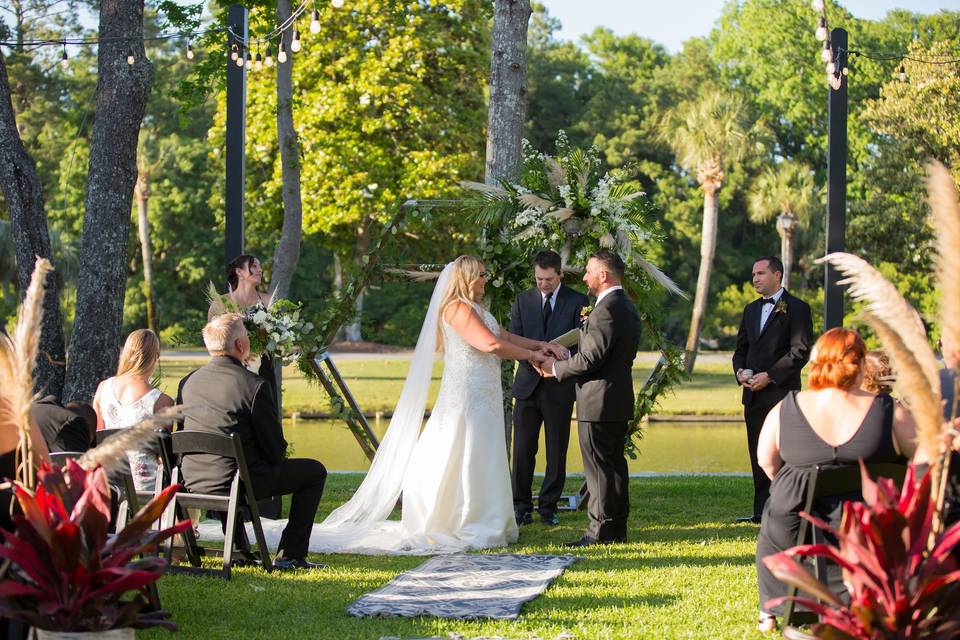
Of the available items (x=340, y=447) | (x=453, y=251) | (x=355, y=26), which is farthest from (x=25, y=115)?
(x=340, y=447)

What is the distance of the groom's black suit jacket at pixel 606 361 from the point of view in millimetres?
7621

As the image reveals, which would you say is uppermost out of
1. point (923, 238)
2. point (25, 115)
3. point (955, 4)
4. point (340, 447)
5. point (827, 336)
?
point (955, 4)

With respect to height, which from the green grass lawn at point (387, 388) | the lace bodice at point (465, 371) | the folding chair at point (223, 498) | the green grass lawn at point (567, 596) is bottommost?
the green grass lawn at point (387, 388)

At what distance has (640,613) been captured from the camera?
5613 mm

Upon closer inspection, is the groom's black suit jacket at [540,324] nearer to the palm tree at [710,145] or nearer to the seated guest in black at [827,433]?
the seated guest in black at [827,433]

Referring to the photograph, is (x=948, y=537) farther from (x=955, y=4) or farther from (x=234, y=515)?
(x=955, y=4)

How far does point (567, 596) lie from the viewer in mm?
6008

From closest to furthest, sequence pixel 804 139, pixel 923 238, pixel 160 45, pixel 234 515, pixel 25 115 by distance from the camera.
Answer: pixel 234 515
pixel 923 238
pixel 25 115
pixel 160 45
pixel 804 139

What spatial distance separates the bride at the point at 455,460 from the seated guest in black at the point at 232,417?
1.18m

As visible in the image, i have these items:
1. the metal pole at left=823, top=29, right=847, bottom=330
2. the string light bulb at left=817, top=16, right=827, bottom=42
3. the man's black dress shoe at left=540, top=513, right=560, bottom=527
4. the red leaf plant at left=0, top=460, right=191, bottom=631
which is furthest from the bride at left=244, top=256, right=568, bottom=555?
the red leaf plant at left=0, top=460, right=191, bottom=631

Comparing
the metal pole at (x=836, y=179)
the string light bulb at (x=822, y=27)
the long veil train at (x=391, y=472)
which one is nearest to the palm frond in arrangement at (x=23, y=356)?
the long veil train at (x=391, y=472)

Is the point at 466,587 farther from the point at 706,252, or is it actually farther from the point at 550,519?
the point at 706,252

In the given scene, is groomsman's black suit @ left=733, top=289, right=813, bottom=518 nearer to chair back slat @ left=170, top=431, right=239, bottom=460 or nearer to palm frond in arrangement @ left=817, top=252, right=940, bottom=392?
chair back slat @ left=170, top=431, right=239, bottom=460

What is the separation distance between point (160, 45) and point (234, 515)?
34.9 m
